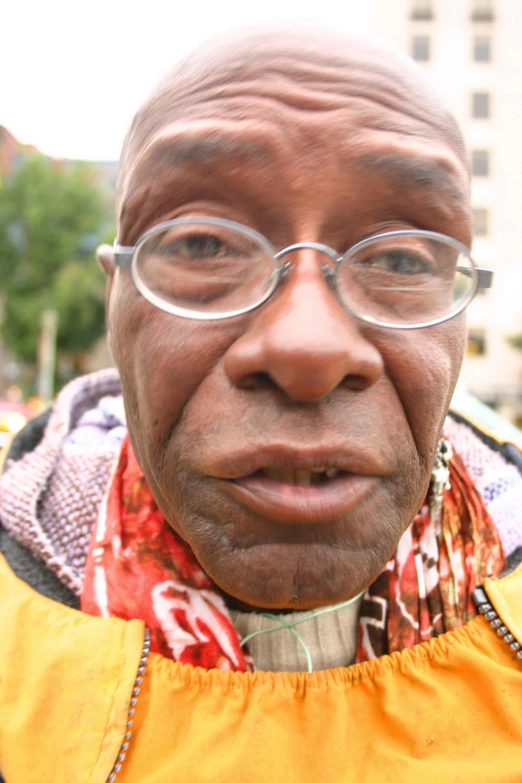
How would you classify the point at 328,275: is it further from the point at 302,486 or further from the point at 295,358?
the point at 302,486

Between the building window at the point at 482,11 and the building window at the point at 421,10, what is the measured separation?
172cm

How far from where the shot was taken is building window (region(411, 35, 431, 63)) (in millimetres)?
21500

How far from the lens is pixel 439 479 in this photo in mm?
1228

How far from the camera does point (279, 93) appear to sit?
1.02 metres

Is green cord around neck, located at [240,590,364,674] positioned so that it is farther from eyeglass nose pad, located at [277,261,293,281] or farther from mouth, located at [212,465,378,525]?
eyeglass nose pad, located at [277,261,293,281]

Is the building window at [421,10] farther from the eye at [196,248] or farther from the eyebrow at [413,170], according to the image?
the eye at [196,248]

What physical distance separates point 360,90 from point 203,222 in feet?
1.29

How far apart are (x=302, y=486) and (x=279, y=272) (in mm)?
360

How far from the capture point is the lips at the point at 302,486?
34.6 inches

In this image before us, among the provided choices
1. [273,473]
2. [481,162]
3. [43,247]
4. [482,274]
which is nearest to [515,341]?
[481,162]

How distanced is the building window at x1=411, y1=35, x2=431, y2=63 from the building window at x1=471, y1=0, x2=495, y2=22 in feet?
7.32

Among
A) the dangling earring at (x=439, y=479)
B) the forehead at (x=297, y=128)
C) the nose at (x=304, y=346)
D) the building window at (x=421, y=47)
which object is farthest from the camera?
the building window at (x=421, y=47)

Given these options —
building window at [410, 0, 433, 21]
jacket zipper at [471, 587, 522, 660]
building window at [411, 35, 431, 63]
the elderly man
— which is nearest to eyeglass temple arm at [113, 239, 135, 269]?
the elderly man

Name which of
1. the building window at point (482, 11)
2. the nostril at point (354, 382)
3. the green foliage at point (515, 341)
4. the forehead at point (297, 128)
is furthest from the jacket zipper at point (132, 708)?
the building window at point (482, 11)
